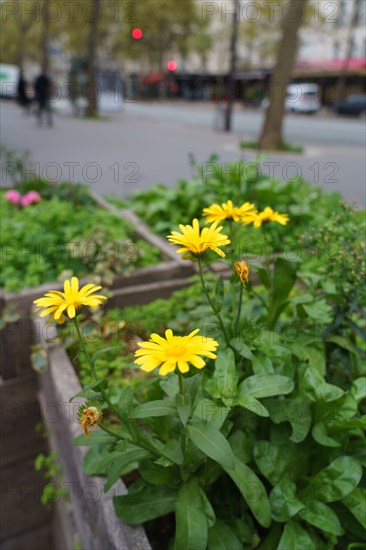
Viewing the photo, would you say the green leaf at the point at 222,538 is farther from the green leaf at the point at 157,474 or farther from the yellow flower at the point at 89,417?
the yellow flower at the point at 89,417

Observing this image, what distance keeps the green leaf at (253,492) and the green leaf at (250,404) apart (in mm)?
183

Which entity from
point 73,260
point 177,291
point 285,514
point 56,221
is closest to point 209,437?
point 285,514

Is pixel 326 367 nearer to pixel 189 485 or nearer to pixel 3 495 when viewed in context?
pixel 189 485

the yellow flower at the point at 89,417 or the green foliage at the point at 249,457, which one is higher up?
the yellow flower at the point at 89,417

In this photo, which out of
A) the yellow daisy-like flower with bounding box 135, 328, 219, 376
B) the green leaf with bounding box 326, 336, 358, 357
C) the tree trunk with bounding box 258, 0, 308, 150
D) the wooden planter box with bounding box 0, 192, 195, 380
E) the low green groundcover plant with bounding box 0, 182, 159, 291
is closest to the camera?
the yellow daisy-like flower with bounding box 135, 328, 219, 376

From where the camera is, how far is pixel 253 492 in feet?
6.02

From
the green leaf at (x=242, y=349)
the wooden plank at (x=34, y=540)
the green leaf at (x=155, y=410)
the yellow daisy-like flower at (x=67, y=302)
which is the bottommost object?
the wooden plank at (x=34, y=540)

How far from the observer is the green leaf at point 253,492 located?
1810mm

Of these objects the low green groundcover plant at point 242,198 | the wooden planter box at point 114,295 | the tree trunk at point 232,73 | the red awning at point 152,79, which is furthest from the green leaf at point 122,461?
the red awning at point 152,79

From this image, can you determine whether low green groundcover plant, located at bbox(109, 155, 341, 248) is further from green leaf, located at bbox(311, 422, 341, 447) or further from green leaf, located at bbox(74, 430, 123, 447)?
green leaf, located at bbox(74, 430, 123, 447)

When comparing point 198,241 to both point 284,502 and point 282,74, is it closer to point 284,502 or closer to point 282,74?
point 284,502

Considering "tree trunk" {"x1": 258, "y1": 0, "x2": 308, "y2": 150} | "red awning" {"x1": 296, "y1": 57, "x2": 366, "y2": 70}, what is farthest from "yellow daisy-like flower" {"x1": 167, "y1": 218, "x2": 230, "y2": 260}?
"red awning" {"x1": 296, "y1": 57, "x2": 366, "y2": 70}

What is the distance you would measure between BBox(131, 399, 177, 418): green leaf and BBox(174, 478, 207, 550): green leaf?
340mm

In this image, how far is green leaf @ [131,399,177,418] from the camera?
172 cm
